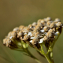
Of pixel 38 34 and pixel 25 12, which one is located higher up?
pixel 25 12

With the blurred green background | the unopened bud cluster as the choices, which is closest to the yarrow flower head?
the unopened bud cluster

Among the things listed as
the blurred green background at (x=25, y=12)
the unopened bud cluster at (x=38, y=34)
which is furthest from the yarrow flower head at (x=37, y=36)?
the blurred green background at (x=25, y=12)

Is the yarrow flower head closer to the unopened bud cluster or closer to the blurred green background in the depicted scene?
the unopened bud cluster

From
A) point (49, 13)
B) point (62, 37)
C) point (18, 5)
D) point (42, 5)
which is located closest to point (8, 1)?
point (18, 5)

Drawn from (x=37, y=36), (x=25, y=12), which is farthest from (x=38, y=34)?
(x=25, y=12)

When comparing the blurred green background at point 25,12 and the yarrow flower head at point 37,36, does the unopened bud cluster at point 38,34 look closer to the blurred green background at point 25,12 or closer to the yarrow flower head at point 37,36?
the yarrow flower head at point 37,36

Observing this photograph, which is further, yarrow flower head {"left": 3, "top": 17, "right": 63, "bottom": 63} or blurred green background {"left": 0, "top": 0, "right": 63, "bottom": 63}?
blurred green background {"left": 0, "top": 0, "right": 63, "bottom": 63}

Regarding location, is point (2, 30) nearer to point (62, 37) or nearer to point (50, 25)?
point (62, 37)

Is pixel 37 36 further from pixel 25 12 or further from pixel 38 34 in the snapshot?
pixel 25 12

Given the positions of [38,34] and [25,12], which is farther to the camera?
[25,12]
